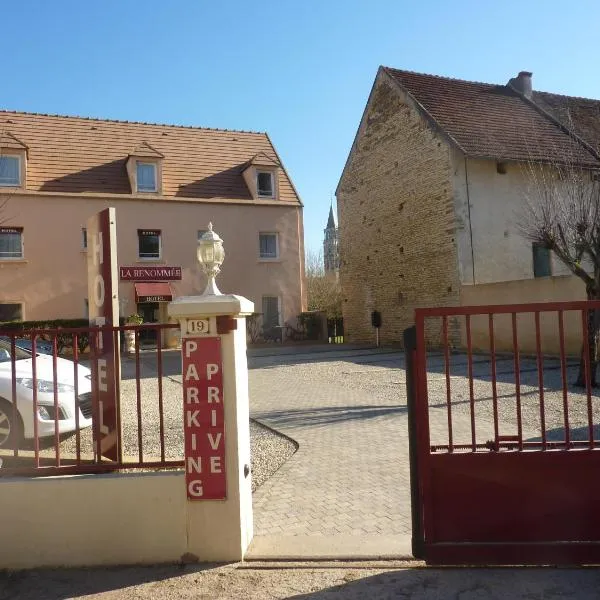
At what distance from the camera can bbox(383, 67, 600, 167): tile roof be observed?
19.1m

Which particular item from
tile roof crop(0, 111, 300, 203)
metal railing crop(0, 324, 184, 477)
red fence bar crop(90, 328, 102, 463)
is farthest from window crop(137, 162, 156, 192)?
red fence bar crop(90, 328, 102, 463)

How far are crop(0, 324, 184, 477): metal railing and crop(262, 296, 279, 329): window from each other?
1748 centimetres

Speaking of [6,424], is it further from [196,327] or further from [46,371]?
[196,327]

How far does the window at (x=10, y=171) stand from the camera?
22.7 metres

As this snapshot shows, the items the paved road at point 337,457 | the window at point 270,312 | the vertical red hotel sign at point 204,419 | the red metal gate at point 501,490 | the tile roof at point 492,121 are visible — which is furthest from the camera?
the window at point 270,312

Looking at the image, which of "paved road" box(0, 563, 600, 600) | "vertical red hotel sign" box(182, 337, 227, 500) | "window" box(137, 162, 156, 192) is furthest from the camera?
"window" box(137, 162, 156, 192)

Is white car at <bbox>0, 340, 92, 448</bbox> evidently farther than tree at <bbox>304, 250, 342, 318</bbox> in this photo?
No

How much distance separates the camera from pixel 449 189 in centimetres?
1884

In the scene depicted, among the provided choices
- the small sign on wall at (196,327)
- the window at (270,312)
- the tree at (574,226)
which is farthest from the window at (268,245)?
the small sign on wall at (196,327)

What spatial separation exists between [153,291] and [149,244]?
2.22 m

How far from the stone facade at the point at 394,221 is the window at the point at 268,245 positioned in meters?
3.37

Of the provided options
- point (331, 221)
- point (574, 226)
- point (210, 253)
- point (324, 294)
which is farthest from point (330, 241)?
point (210, 253)

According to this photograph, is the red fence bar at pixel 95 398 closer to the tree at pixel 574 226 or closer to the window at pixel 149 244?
the tree at pixel 574 226

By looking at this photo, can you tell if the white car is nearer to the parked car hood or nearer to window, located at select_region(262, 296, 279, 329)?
the parked car hood
